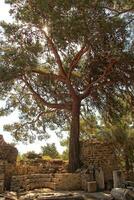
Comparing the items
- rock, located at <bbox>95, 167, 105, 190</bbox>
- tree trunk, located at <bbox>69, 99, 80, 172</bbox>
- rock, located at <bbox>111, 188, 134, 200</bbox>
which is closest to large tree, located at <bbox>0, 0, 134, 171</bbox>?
tree trunk, located at <bbox>69, 99, 80, 172</bbox>

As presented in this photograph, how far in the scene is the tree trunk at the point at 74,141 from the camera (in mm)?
18109

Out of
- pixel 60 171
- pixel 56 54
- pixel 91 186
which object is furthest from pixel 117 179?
pixel 56 54

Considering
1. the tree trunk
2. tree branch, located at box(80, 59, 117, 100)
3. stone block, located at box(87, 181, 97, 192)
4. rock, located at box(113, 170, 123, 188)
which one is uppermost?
tree branch, located at box(80, 59, 117, 100)

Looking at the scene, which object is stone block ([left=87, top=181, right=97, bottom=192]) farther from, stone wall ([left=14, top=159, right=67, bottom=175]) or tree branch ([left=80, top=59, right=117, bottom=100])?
tree branch ([left=80, top=59, right=117, bottom=100])

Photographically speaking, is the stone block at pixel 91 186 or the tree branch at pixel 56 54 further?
the tree branch at pixel 56 54

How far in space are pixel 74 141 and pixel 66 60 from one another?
15.6 ft

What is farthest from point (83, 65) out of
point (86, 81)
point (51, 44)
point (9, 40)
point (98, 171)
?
point (98, 171)

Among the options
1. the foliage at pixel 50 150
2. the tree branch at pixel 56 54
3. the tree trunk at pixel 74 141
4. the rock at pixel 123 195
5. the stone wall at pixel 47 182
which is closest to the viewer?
the rock at pixel 123 195

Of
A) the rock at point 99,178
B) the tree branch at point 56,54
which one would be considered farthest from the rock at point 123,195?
the tree branch at point 56,54

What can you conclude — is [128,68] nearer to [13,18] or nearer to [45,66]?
[45,66]

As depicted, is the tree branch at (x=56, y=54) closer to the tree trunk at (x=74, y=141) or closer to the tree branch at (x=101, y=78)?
the tree branch at (x=101, y=78)

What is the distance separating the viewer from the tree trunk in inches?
713

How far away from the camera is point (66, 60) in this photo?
807 inches

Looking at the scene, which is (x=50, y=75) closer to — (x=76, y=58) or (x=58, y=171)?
(x=76, y=58)
